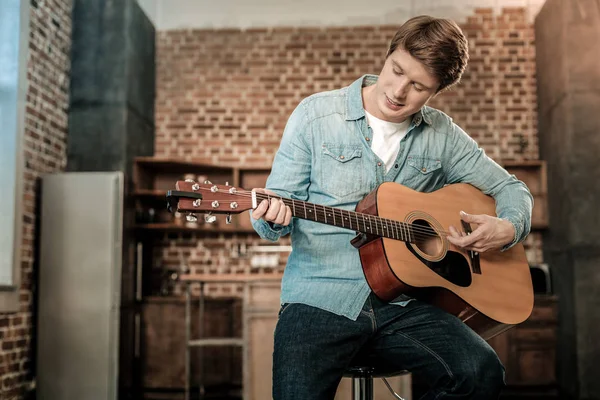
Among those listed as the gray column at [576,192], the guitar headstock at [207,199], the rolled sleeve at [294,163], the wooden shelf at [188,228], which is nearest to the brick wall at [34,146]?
the wooden shelf at [188,228]

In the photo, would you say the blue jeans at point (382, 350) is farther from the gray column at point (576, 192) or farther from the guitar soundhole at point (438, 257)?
the gray column at point (576, 192)

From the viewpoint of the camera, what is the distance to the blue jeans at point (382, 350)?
6.39 feet

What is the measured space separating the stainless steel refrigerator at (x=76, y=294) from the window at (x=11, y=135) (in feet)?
1.48

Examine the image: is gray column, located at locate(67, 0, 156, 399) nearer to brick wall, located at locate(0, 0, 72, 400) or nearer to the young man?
brick wall, located at locate(0, 0, 72, 400)

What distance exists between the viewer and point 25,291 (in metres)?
5.12

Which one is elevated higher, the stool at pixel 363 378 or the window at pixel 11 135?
the window at pixel 11 135

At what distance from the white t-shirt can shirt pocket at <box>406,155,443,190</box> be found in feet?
0.22

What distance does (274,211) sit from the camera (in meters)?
1.95

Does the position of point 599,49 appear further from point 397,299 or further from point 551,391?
point 397,299

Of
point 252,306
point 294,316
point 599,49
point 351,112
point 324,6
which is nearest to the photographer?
point 294,316

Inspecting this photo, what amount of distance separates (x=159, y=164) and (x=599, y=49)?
4.01 meters

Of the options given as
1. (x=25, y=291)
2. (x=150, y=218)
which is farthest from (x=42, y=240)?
(x=150, y=218)

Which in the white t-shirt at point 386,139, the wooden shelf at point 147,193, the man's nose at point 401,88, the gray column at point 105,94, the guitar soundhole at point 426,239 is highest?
the gray column at point 105,94

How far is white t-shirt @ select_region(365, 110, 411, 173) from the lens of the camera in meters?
2.37
